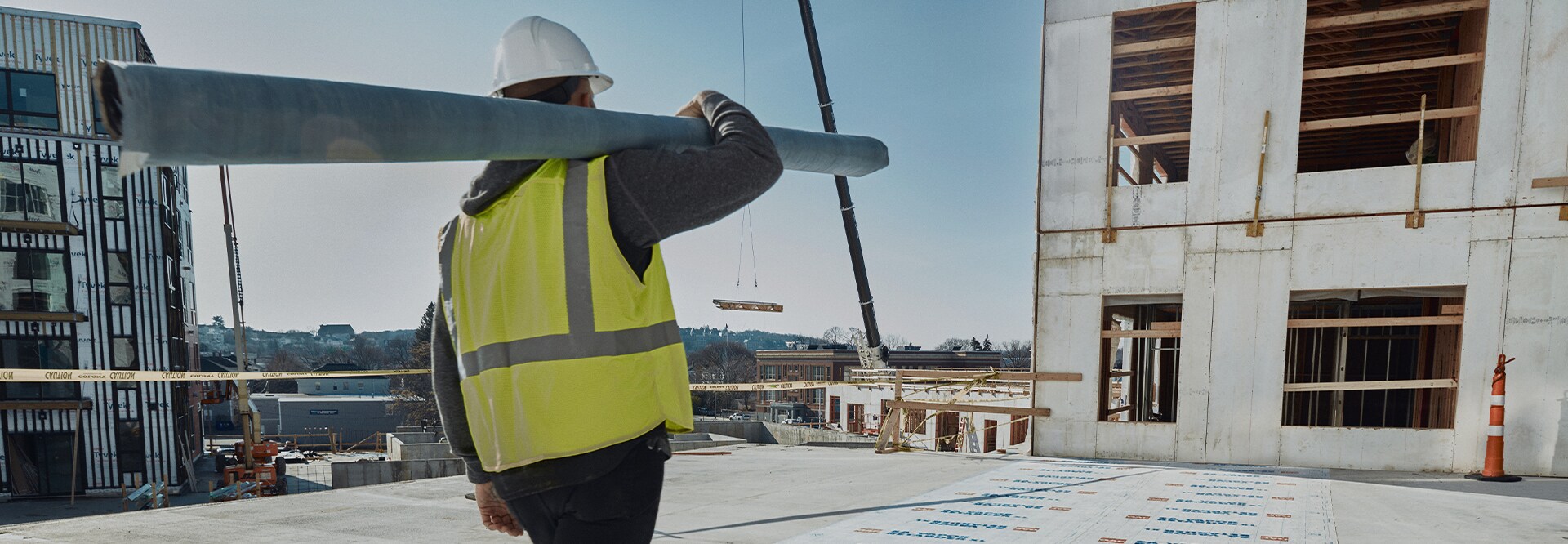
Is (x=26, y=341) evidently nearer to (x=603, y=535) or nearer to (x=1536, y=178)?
(x=603, y=535)

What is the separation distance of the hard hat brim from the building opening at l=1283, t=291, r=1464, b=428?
11.1m

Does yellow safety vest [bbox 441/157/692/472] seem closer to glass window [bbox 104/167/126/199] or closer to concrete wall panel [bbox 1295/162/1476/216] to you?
concrete wall panel [bbox 1295/162/1476/216]

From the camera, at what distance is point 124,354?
84.3 feet

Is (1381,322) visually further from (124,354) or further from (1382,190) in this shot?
(124,354)

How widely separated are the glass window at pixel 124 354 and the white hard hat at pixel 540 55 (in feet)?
104

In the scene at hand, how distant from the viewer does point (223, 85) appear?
1.04 metres

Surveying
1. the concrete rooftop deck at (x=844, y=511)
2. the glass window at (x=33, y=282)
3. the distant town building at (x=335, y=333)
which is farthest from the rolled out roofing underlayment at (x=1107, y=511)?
the distant town building at (x=335, y=333)

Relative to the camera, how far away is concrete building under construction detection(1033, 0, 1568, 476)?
801cm

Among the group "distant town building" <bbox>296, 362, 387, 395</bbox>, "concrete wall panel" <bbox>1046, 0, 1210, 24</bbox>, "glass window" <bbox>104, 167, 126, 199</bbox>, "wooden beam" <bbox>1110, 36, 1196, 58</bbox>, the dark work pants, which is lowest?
"distant town building" <bbox>296, 362, 387, 395</bbox>

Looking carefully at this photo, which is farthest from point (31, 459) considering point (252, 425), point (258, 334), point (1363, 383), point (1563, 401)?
Result: point (258, 334)

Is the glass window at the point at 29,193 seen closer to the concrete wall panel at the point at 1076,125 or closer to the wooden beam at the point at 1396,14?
the concrete wall panel at the point at 1076,125

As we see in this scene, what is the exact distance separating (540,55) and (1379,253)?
9.58 meters

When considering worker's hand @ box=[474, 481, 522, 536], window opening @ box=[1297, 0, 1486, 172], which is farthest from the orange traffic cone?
worker's hand @ box=[474, 481, 522, 536]

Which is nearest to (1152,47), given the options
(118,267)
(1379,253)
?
(1379,253)
